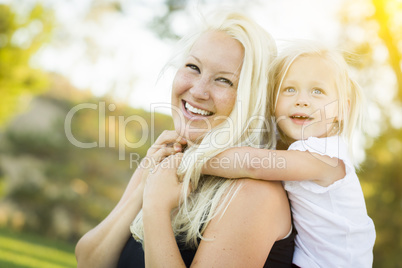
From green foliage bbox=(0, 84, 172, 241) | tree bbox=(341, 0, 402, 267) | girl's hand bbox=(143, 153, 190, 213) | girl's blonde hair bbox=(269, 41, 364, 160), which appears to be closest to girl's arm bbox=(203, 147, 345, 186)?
girl's hand bbox=(143, 153, 190, 213)

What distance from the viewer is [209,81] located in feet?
7.14

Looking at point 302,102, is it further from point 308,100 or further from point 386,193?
point 386,193

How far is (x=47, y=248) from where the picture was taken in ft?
36.1

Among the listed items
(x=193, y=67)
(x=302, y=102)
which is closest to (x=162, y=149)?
(x=193, y=67)

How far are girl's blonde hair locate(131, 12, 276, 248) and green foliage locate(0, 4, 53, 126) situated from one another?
42.5 feet

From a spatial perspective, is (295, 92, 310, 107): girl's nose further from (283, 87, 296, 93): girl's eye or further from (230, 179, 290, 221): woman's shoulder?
(230, 179, 290, 221): woman's shoulder

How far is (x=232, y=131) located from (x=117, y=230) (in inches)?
33.3

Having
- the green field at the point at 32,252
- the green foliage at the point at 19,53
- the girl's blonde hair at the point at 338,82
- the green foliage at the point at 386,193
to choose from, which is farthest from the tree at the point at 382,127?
the green foliage at the point at 19,53

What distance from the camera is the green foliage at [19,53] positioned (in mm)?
13469

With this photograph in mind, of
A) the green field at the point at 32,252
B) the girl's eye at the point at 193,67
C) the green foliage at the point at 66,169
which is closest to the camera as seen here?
the girl's eye at the point at 193,67

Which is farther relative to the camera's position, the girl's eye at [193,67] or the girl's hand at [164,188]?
the girl's eye at [193,67]

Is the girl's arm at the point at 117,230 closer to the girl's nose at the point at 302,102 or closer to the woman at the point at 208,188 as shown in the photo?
the woman at the point at 208,188

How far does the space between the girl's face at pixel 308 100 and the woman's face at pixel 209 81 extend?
33cm

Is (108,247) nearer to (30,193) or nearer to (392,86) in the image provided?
(392,86)
